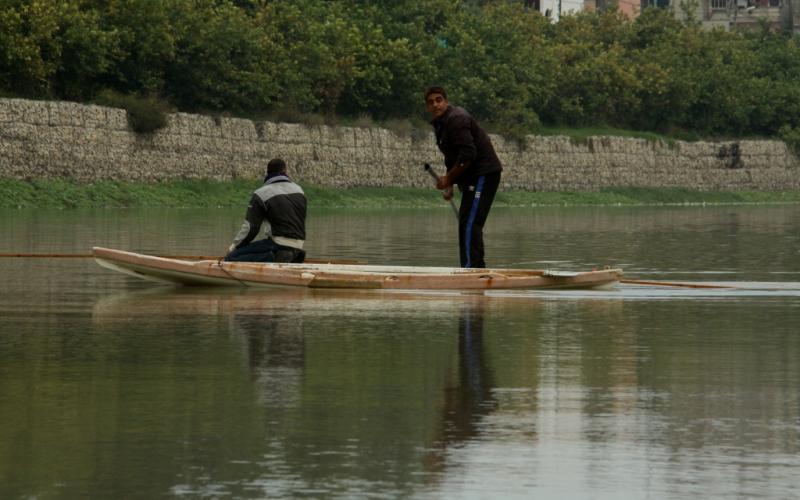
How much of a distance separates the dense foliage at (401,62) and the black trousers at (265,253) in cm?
4093

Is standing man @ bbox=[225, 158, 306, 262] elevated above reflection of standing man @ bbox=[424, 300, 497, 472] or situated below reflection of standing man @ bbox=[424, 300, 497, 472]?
above

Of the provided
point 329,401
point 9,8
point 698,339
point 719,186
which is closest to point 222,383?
point 329,401

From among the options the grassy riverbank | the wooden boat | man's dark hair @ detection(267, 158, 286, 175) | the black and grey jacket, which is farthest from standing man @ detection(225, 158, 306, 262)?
the grassy riverbank

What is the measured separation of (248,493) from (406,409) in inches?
90.0

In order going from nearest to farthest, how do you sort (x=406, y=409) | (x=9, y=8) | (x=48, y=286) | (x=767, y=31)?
(x=406, y=409), (x=48, y=286), (x=9, y=8), (x=767, y=31)

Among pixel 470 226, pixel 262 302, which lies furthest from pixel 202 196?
pixel 262 302

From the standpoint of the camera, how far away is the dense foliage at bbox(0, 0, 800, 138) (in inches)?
2474

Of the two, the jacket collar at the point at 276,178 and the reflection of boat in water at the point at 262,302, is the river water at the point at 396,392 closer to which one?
the reflection of boat in water at the point at 262,302

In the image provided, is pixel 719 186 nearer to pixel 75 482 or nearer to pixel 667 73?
pixel 667 73

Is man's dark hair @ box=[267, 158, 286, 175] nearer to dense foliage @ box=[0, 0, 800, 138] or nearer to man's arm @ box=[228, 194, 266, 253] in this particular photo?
man's arm @ box=[228, 194, 266, 253]

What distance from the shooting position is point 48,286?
18531 mm

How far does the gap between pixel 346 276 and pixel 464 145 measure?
2.40 m

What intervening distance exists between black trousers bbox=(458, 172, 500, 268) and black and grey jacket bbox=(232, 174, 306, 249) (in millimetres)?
1554

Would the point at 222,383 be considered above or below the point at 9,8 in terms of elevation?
below
